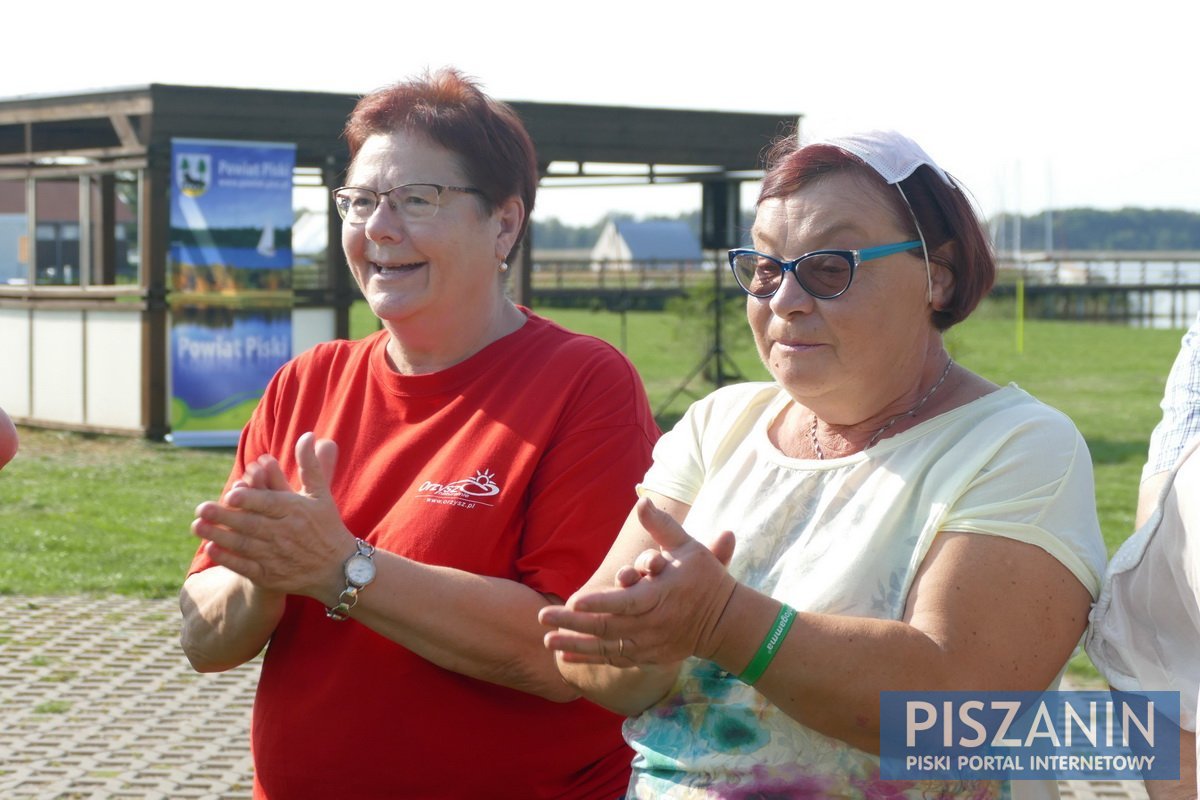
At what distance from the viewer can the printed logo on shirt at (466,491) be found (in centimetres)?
283

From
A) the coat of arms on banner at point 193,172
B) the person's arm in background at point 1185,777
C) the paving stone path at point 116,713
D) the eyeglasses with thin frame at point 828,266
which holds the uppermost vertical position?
the coat of arms on banner at point 193,172

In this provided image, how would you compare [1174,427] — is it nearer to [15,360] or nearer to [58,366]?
[58,366]

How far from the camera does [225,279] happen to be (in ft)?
46.5

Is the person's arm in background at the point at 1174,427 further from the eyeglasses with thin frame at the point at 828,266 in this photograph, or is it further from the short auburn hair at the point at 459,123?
the short auburn hair at the point at 459,123

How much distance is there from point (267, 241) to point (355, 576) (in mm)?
12190

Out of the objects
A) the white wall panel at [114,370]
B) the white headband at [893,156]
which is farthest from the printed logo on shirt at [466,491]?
the white wall panel at [114,370]

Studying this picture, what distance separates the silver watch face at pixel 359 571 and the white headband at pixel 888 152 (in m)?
1.09

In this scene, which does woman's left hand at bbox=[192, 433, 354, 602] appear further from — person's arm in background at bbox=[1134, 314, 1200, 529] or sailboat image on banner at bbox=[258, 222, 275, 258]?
sailboat image on banner at bbox=[258, 222, 275, 258]

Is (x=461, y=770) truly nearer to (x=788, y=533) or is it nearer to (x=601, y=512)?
(x=601, y=512)

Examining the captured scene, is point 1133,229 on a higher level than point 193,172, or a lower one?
higher

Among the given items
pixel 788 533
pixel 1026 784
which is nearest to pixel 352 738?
pixel 788 533

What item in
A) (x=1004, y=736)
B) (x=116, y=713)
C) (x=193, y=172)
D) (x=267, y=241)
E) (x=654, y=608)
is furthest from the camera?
(x=267, y=241)

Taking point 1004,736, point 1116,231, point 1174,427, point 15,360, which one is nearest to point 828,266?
point 1174,427

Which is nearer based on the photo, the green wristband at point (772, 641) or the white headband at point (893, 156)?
the green wristband at point (772, 641)
